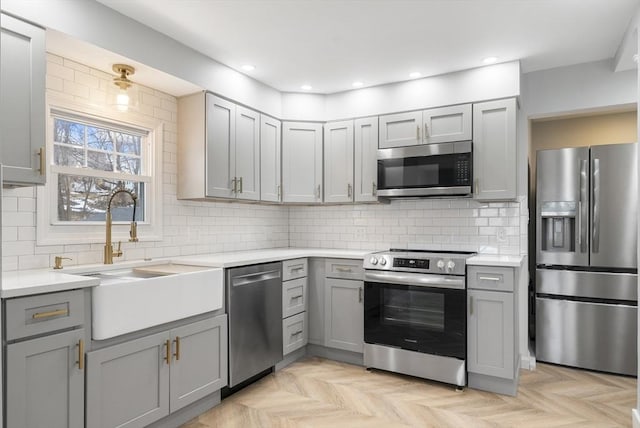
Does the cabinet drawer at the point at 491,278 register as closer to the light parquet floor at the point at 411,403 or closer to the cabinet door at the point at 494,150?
the cabinet door at the point at 494,150

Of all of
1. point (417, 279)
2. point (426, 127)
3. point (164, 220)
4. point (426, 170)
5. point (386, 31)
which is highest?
point (386, 31)

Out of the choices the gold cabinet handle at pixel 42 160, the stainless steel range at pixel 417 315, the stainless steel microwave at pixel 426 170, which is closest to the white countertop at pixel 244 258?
the stainless steel range at pixel 417 315

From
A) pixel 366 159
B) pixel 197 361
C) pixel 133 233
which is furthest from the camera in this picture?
pixel 366 159

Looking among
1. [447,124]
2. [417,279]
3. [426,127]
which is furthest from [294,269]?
[447,124]

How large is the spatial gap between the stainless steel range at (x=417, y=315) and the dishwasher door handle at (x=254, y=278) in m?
0.79

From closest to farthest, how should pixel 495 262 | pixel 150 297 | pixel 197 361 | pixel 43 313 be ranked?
pixel 43 313 < pixel 150 297 < pixel 197 361 < pixel 495 262

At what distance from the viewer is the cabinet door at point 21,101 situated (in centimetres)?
199

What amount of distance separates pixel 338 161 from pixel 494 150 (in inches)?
57.0

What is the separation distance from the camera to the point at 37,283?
1839 mm

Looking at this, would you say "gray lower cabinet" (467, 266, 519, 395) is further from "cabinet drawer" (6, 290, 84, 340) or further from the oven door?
"cabinet drawer" (6, 290, 84, 340)

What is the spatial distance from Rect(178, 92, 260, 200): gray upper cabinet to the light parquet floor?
1.59 metres

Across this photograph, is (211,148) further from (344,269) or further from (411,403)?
(411,403)

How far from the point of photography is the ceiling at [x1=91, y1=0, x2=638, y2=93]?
2518 mm

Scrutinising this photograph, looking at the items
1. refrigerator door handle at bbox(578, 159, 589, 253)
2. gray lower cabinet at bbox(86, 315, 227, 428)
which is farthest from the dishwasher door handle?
refrigerator door handle at bbox(578, 159, 589, 253)
